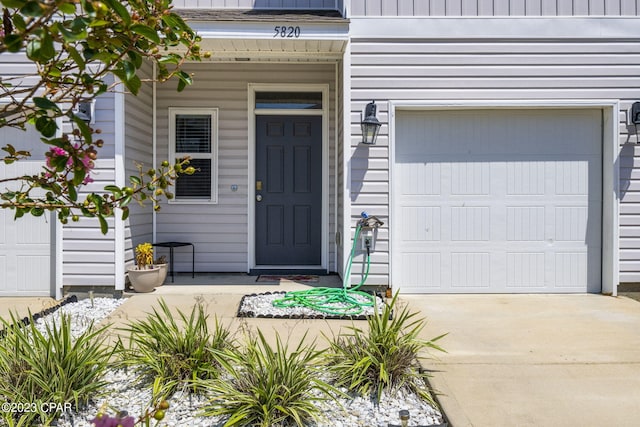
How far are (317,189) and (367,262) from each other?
5.28 feet

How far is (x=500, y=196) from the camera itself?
543 cm

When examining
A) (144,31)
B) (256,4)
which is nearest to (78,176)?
(144,31)

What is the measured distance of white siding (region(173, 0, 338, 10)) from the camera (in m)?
6.01

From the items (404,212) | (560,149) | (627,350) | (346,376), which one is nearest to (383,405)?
(346,376)

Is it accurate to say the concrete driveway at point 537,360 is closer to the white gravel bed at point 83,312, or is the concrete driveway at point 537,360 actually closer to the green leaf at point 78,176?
the green leaf at point 78,176

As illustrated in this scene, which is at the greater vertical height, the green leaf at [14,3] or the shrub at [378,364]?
the green leaf at [14,3]

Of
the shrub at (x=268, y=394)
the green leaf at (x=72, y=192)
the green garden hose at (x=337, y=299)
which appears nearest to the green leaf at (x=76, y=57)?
the green leaf at (x=72, y=192)

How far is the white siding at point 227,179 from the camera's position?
636 cm

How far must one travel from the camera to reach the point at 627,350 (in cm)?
355

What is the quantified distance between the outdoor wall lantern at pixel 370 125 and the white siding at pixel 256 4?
170 centimetres

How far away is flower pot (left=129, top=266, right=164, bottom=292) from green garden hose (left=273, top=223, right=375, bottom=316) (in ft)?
5.03

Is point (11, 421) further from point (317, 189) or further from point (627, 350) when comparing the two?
point (317, 189)

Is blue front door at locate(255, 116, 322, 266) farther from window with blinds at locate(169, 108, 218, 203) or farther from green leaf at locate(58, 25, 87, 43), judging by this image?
green leaf at locate(58, 25, 87, 43)

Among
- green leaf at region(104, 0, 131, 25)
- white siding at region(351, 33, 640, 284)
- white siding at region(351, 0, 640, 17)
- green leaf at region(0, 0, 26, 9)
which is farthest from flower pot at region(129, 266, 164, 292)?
green leaf at region(0, 0, 26, 9)
